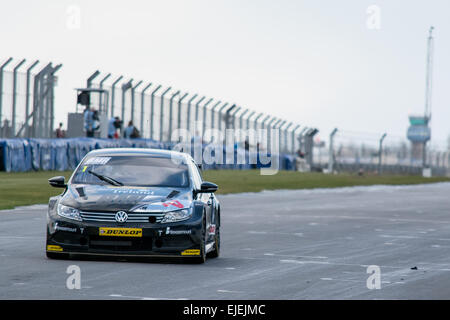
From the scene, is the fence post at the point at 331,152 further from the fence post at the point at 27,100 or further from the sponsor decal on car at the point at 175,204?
the sponsor decal on car at the point at 175,204

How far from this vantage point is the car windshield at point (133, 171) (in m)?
11.8

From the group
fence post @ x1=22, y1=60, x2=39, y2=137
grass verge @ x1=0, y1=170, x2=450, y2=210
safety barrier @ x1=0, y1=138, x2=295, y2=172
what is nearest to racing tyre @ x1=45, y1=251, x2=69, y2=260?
grass verge @ x1=0, y1=170, x2=450, y2=210

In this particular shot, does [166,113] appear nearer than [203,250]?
No

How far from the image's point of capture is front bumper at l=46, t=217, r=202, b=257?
10875 millimetres

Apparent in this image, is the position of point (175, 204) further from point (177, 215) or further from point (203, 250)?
point (203, 250)

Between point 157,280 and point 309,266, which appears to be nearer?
point 157,280

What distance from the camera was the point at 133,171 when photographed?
12031 millimetres

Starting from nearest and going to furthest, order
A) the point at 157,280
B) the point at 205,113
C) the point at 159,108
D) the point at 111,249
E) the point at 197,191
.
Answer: the point at 157,280, the point at 111,249, the point at 197,191, the point at 159,108, the point at 205,113

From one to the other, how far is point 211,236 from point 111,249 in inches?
61.0

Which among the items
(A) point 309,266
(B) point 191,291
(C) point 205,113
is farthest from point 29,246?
(C) point 205,113

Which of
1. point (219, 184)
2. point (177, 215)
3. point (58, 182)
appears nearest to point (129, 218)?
point (177, 215)

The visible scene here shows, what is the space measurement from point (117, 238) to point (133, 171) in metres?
1.34
